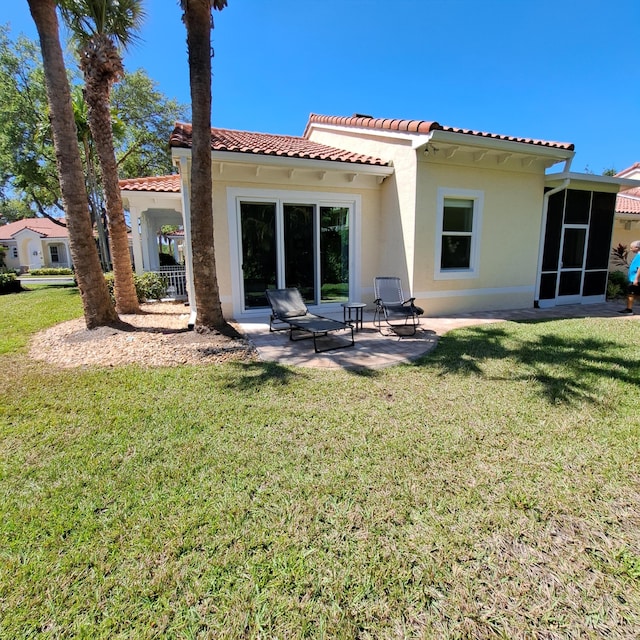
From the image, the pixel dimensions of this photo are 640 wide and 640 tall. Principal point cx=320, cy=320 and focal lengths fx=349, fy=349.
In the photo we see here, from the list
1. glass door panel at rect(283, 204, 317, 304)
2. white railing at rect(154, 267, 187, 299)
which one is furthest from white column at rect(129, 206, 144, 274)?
glass door panel at rect(283, 204, 317, 304)

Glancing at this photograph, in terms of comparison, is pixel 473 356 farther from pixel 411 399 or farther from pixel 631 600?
pixel 631 600

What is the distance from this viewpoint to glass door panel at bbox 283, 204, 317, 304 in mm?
9211

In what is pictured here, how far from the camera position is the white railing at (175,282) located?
14.4 metres

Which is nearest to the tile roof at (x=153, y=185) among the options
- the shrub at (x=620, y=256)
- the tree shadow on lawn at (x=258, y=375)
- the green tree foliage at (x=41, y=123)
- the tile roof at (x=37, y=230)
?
the green tree foliage at (x=41, y=123)

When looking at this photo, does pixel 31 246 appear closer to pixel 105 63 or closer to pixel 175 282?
pixel 175 282

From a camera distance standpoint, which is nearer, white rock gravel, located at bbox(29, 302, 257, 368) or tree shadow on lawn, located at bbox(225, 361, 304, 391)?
tree shadow on lawn, located at bbox(225, 361, 304, 391)

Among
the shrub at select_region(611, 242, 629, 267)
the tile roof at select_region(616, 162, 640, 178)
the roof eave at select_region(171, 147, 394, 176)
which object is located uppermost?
the tile roof at select_region(616, 162, 640, 178)

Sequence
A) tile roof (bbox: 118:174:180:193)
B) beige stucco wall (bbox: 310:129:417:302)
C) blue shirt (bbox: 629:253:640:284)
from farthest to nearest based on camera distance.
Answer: tile roof (bbox: 118:174:180:193), blue shirt (bbox: 629:253:640:284), beige stucco wall (bbox: 310:129:417:302)

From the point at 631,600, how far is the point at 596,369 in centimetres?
425

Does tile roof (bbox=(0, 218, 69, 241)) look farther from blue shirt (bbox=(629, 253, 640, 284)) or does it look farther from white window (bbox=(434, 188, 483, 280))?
blue shirt (bbox=(629, 253, 640, 284))

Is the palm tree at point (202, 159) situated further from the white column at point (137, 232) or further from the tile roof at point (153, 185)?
the white column at point (137, 232)

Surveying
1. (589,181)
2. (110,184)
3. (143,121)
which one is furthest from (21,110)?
(589,181)

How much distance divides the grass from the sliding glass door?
15.6ft

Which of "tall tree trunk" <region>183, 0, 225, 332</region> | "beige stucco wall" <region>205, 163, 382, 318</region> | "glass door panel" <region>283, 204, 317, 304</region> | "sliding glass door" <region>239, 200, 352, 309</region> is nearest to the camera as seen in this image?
"tall tree trunk" <region>183, 0, 225, 332</region>
